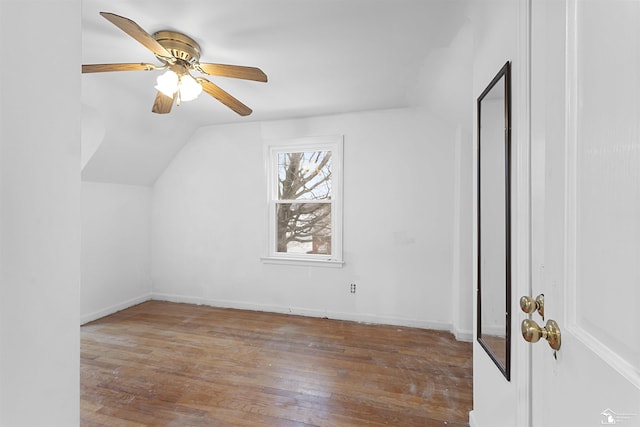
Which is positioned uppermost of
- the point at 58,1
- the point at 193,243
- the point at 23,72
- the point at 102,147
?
the point at 102,147

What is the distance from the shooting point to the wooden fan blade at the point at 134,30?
1.43m

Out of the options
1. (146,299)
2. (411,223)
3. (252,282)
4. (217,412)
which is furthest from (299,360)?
(146,299)

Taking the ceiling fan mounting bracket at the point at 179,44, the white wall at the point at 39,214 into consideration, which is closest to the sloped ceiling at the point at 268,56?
the ceiling fan mounting bracket at the point at 179,44

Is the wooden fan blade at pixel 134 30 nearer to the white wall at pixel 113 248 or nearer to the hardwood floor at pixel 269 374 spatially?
the hardwood floor at pixel 269 374

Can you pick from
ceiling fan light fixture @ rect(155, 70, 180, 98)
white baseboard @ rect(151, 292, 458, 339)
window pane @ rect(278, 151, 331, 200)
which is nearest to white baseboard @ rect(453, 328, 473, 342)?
white baseboard @ rect(151, 292, 458, 339)

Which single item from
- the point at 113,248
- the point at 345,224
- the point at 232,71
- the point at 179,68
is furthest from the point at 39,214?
the point at 113,248

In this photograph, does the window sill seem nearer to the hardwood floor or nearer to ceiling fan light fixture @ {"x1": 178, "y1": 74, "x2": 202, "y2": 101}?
the hardwood floor

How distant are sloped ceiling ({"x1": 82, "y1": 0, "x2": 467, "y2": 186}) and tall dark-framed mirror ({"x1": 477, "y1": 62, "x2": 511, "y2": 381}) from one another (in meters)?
0.75

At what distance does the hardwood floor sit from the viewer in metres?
1.89

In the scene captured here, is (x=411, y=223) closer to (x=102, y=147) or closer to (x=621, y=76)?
(x=621, y=76)

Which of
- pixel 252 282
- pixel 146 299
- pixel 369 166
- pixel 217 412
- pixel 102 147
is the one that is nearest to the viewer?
pixel 217 412

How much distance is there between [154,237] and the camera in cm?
429

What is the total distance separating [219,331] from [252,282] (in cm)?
81

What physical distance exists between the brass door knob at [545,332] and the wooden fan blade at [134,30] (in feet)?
6.55
